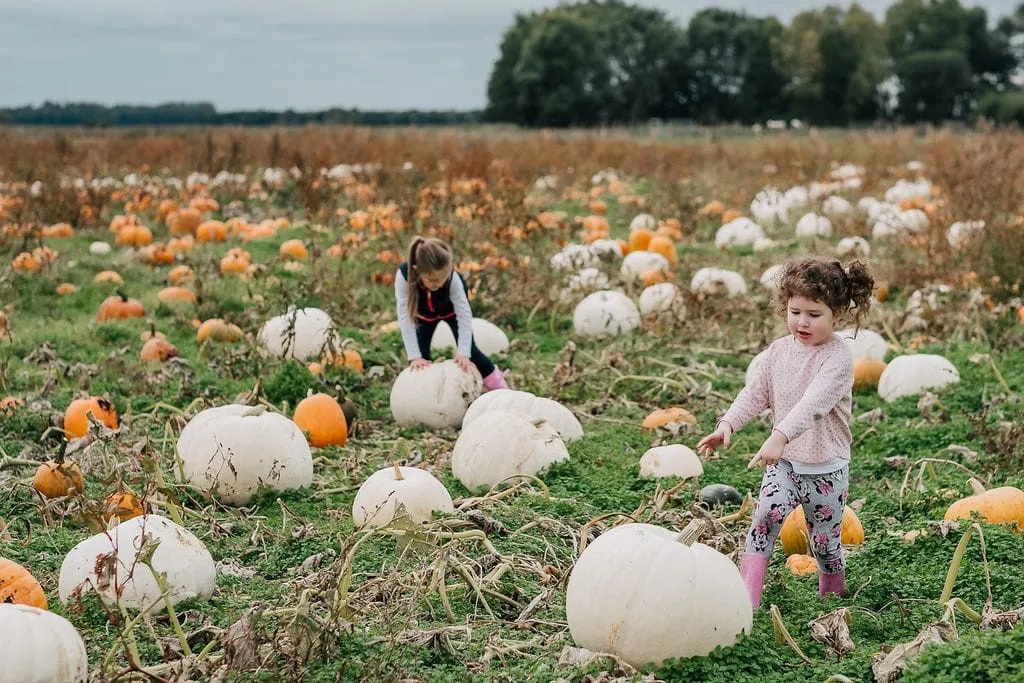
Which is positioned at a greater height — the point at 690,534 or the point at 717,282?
the point at 717,282

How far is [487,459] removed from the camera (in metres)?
4.86

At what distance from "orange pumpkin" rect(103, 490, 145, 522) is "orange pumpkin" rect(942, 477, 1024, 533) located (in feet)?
A: 10.0

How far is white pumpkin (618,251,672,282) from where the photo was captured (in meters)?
9.63

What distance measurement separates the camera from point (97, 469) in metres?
4.92

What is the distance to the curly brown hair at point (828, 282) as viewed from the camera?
385cm

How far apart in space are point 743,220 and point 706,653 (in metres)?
9.60

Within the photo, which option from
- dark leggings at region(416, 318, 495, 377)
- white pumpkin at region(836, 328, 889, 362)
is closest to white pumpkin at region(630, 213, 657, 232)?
white pumpkin at region(836, 328, 889, 362)

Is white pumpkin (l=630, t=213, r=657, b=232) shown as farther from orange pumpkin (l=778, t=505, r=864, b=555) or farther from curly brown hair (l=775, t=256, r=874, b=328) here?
curly brown hair (l=775, t=256, r=874, b=328)

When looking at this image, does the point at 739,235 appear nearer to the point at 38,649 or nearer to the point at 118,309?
the point at 118,309

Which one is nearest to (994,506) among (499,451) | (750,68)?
(499,451)

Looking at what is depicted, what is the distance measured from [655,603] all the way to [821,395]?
1064 mm

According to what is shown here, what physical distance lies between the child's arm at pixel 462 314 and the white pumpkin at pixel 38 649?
3379 mm

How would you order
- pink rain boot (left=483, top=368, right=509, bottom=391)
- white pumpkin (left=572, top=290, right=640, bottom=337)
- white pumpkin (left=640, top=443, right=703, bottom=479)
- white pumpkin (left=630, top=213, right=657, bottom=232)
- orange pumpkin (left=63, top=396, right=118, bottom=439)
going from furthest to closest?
white pumpkin (left=630, top=213, right=657, bottom=232) < white pumpkin (left=572, top=290, right=640, bottom=337) < pink rain boot (left=483, top=368, right=509, bottom=391) < orange pumpkin (left=63, top=396, right=118, bottom=439) < white pumpkin (left=640, top=443, right=703, bottom=479)

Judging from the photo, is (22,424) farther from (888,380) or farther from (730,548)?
(888,380)
